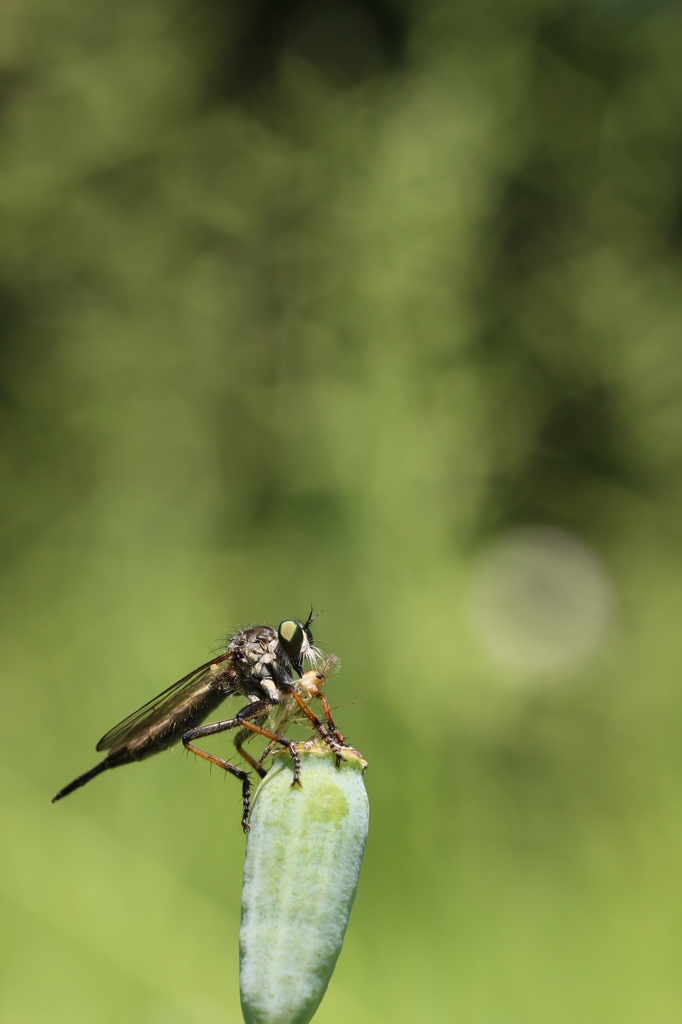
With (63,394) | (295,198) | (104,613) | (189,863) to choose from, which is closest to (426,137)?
(295,198)

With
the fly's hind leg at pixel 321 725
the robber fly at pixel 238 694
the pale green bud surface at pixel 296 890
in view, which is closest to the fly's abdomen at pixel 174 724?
the robber fly at pixel 238 694

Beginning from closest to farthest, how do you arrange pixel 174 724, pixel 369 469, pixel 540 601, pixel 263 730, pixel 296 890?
1. pixel 296 890
2. pixel 263 730
3. pixel 174 724
4. pixel 369 469
5. pixel 540 601

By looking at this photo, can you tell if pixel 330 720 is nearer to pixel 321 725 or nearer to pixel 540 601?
pixel 321 725

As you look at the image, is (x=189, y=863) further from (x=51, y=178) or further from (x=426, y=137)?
(x=51, y=178)

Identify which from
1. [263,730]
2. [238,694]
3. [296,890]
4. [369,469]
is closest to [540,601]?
[369,469]

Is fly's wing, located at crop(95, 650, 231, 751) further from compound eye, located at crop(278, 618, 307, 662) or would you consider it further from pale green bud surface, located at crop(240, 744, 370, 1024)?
pale green bud surface, located at crop(240, 744, 370, 1024)

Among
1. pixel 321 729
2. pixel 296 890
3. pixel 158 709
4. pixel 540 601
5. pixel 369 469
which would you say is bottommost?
pixel 296 890

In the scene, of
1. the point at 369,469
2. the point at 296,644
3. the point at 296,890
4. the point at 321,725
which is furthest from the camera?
the point at 369,469
